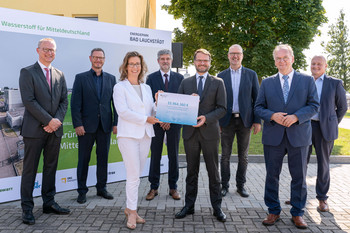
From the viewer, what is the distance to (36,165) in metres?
4.19

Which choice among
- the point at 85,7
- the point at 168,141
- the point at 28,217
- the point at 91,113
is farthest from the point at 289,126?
the point at 85,7

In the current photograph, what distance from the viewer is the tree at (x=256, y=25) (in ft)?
48.0

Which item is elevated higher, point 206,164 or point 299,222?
point 206,164

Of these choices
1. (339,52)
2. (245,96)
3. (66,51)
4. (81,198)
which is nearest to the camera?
(81,198)

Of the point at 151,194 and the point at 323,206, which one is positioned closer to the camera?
the point at 323,206

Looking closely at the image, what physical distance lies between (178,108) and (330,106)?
2.25 m

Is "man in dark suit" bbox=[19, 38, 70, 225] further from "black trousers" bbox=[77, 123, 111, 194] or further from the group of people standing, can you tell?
"black trousers" bbox=[77, 123, 111, 194]

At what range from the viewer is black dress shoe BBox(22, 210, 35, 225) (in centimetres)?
393

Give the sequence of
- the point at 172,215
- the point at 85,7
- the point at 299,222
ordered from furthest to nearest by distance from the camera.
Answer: the point at 85,7
the point at 172,215
the point at 299,222

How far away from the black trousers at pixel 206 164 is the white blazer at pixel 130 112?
2.20 feet

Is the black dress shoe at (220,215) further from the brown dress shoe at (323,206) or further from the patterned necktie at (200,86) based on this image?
the patterned necktie at (200,86)

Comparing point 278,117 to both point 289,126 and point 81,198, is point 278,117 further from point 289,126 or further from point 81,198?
point 81,198

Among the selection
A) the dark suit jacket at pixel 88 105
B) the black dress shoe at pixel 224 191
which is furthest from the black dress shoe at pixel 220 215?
the dark suit jacket at pixel 88 105

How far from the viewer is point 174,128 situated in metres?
5.07
